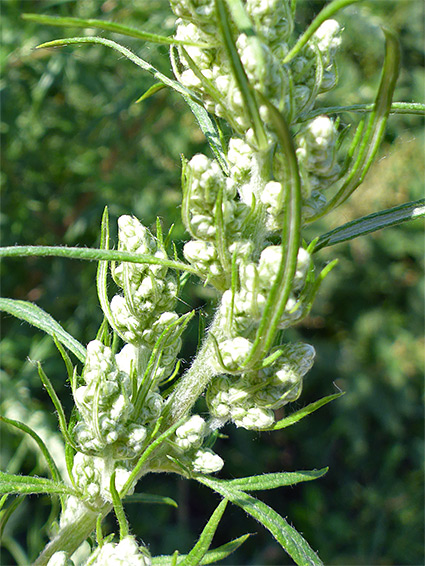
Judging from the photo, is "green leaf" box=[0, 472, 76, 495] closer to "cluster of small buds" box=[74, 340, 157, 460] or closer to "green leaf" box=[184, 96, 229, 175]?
A: "cluster of small buds" box=[74, 340, 157, 460]

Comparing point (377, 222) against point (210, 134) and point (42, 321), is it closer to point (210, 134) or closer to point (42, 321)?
point (210, 134)

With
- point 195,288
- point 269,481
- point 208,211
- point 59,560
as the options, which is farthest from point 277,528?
point 195,288

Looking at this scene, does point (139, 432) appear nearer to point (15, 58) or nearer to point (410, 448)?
point (15, 58)

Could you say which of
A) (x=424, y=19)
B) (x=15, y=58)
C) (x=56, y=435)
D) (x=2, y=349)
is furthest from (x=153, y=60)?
(x=424, y=19)

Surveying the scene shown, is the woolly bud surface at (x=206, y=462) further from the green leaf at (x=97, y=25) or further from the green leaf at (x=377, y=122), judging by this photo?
the green leaf at (x=97, y=25)

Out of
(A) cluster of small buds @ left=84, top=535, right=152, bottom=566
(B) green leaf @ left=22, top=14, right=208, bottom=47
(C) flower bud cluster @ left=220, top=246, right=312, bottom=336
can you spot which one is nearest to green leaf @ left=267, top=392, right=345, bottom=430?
(C) flower bud cluster @ left=220, top=246, right=312, bottom=336
